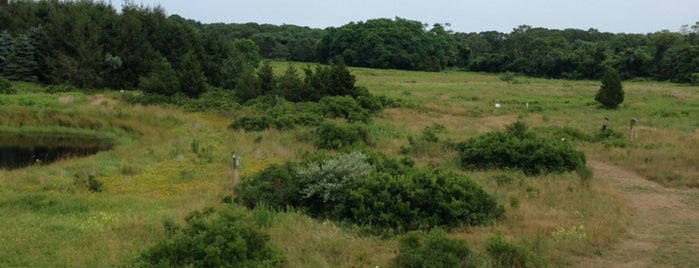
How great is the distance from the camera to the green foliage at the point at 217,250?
7.81m

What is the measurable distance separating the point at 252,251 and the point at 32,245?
364 cm

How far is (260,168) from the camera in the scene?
17.6 metres

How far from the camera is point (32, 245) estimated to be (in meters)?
9.34

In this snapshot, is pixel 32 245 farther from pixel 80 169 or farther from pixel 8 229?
pixel 80 169

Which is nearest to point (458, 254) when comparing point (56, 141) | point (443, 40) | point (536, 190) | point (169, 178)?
point (536, 190)

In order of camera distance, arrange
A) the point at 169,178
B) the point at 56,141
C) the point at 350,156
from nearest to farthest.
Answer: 1. the point at 350,156
2. the point at 169,178
3. the point at 56,141

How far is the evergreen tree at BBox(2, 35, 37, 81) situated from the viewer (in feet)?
145

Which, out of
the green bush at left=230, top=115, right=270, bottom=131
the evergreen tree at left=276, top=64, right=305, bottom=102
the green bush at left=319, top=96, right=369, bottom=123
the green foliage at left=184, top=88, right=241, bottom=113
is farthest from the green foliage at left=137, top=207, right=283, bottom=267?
the evergreen tree at left=276, top=64, right=305, bottom=102

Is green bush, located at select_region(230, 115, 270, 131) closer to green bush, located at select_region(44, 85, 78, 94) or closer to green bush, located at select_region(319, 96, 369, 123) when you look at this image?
green bush, located at select_region(319, 96, 369, 123)

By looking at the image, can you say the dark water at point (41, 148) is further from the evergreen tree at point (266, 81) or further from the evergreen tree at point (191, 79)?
the evergreen tree at point (266, 81)

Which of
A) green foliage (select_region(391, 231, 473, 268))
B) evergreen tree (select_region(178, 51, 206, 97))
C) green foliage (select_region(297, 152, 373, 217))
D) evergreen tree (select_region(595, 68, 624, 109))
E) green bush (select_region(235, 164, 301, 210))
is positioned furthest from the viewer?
evergreen tree (select_region(178, 51, 206, 97))

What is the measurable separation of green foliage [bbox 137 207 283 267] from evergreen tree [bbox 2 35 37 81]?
138 ft

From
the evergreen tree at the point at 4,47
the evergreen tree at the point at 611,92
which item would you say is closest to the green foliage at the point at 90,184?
the evergreen tree at the point at 611,92

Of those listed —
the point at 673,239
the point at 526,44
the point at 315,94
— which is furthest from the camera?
the point at 526,44
